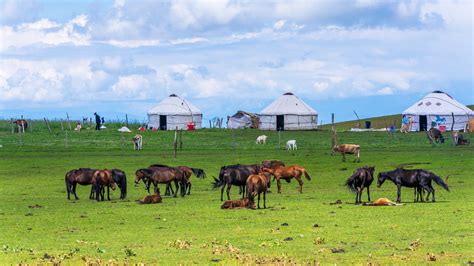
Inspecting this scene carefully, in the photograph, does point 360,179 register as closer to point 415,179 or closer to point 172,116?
point 415,179

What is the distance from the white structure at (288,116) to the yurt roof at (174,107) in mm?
8082

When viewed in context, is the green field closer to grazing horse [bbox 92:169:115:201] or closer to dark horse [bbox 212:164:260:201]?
grazing horse [bbox 92:169:115:201]

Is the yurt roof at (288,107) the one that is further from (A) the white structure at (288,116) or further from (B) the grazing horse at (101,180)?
(B) the grazing horse at (101,180)

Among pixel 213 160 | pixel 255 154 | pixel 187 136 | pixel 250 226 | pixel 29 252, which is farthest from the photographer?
pixel 187 136

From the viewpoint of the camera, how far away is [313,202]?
2838cm

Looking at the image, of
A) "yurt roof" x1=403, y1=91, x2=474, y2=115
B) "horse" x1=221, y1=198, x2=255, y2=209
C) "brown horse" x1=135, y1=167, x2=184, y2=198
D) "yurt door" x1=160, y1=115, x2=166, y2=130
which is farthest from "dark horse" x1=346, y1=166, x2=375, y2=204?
"yurt door" x1=160, y1=115, x2=166, y2=130

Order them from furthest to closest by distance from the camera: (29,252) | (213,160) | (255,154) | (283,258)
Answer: (255,154), (213,160), (29,252), (283,258)

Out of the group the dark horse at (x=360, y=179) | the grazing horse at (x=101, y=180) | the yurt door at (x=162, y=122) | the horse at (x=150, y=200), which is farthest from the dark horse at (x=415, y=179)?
the yurt door at (x=162, y=122)

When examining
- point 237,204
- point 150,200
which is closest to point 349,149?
point 150,200

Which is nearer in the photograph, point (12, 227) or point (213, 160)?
point (12, 227)

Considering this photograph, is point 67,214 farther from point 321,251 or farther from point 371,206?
point 321,251

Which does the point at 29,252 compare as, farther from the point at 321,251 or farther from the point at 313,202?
the point at 313,202

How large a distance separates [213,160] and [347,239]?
32.2 meters

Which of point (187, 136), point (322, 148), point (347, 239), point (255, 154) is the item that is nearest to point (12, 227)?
point (347, 239)
